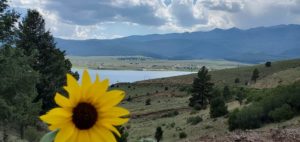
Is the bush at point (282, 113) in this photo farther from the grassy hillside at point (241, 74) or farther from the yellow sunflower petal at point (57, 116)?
the grassy hillside at point (241, 74)

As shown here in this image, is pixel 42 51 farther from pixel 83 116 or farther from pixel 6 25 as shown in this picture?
pixel 83 116

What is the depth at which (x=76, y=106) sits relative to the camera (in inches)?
60.6

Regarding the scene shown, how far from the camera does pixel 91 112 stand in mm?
1549

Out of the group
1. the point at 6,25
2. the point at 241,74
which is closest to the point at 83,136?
the point at 6,25

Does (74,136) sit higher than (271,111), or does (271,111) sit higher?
(74,136)

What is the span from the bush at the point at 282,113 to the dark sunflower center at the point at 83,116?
23.4 metres

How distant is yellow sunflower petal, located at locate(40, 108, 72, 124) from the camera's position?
4.56ft

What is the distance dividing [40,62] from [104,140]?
1421 inches

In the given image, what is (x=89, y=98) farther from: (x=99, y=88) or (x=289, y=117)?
(x=289, y=117)

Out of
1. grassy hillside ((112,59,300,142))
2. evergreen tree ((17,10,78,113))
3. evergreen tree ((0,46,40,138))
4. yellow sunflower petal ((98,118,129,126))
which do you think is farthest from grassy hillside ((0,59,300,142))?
evergreen tree ((17,10,78,113))

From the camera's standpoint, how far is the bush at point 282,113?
78.6ft

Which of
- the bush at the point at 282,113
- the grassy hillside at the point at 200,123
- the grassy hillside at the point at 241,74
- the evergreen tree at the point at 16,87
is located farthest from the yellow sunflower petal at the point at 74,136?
the grassy hillside at the point at 241,74

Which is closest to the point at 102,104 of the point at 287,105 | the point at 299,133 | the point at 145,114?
the point at 299,133

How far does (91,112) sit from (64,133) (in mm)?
153
